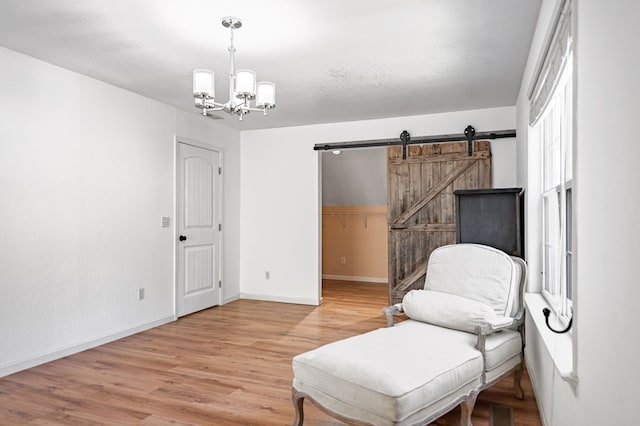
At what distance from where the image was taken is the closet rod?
4.75m

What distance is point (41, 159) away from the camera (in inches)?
133

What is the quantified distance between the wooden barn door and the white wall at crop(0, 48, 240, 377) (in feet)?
8.47

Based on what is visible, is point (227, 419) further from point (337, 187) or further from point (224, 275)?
point (337, 187)

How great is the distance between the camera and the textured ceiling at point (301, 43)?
8.29ft

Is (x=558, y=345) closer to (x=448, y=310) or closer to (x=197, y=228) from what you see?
(x=448, y=310)

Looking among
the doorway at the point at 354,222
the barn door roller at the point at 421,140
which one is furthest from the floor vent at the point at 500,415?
the doorway at the point at 354,222

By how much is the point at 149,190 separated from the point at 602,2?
13.5 ft

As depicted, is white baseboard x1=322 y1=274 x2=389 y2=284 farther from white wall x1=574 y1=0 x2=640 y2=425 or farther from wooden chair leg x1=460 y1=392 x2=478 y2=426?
white wall x1=574 y1=0 x2=640 y2=425

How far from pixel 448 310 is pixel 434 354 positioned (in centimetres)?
49

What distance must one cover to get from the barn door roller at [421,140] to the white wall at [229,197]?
3.83 ft

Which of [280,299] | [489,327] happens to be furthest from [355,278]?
[489,327]

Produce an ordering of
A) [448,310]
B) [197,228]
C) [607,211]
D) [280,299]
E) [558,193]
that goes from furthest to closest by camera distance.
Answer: [280,299] < [197,228] < [448,310] < [558,193] < [607,211]

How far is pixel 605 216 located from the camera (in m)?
1.18

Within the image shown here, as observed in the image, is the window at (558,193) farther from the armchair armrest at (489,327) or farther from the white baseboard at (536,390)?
the white baseboard at (536,390)
